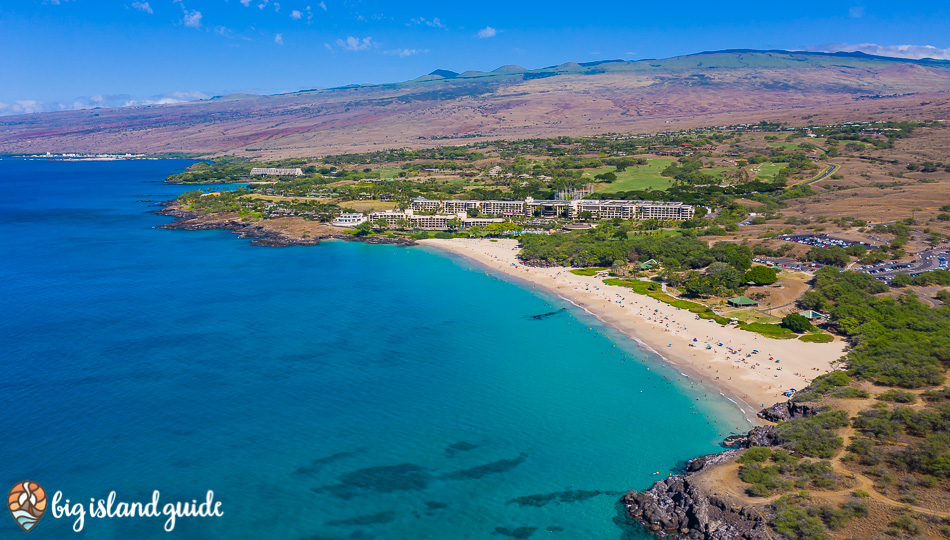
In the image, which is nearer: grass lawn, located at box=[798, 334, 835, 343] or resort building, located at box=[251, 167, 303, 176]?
grass lawn, located at box=[798, 334, 835, 343]

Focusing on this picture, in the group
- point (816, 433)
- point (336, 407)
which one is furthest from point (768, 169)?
point (336, 407)

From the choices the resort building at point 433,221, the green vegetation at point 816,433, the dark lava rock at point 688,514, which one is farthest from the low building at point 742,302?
the resort building at point 433,221

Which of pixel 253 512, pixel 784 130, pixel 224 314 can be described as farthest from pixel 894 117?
pixel 253 512

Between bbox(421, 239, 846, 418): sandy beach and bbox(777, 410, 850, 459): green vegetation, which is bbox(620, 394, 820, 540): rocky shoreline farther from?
bbox(421, 239, 846, 418): sandy beach

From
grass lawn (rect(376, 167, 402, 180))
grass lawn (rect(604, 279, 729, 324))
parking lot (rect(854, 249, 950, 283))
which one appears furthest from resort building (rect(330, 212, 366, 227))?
parking lot (rect(854, 249, 950, 283))

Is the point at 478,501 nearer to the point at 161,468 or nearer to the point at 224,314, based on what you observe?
the point at 161,468

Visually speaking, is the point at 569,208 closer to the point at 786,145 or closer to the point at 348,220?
the point at 348,220
